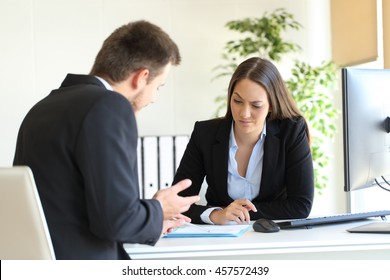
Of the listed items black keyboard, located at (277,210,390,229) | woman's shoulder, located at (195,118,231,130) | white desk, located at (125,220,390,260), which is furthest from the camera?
woman's shoulder, located at (195,118,231,130)

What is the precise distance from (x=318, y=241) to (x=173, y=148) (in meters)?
2.94

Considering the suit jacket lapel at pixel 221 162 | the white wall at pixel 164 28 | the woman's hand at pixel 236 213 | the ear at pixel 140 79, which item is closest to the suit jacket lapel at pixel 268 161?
the suit jacket lapel at pixel 221 162

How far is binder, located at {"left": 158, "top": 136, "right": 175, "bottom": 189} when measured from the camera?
4.77m

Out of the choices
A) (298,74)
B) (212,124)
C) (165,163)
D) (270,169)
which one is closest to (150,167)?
(165,163)

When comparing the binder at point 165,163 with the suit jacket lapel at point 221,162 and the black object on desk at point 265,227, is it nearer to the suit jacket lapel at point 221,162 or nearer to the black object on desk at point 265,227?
the suit jacket lapel at point 221,162

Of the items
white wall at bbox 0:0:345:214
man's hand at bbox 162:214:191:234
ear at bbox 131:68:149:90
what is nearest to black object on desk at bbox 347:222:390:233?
man's hand at bbox 162:214:191:234

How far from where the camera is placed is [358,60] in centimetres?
488

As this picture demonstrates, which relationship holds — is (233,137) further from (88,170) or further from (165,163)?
(165,163)

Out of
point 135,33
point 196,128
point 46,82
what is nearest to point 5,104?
point 46,82

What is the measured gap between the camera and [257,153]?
2719 millimetres

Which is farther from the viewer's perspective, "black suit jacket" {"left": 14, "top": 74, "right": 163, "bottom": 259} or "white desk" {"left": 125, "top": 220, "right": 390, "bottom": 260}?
"white desk" {"left": 125, "top": 220, "right": 390, "bottom": 260}

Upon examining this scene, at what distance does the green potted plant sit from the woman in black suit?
2016 millimetres

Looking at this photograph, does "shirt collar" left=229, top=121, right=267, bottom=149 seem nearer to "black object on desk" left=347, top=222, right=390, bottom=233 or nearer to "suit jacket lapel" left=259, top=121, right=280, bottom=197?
"suit jacket lapel" left=259, top=121, right=280, bottom=197

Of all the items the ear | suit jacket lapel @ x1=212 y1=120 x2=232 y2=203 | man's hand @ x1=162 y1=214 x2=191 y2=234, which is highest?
the ear
